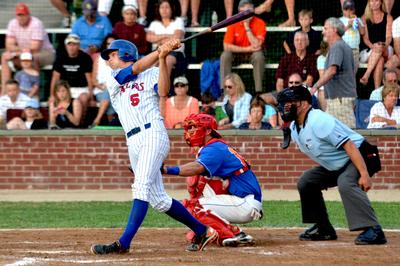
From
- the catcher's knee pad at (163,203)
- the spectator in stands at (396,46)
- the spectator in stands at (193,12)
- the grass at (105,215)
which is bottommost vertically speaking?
the grass at (105,215)

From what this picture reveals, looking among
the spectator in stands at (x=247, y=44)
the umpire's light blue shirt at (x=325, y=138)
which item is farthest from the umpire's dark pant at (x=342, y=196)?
the spectator in stands at (x=247, y=44)

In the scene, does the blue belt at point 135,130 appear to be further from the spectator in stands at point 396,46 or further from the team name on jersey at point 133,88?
the spectator in stands at point 396,46

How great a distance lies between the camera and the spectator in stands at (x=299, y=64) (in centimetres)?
1497

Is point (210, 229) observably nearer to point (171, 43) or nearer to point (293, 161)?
point (171, 43)

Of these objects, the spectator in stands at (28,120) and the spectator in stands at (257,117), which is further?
the spectator in stands at (28,120)

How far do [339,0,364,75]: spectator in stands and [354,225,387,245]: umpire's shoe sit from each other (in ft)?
21.8

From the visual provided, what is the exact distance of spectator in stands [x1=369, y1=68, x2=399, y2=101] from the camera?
47.5 ft

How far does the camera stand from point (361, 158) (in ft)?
28.0

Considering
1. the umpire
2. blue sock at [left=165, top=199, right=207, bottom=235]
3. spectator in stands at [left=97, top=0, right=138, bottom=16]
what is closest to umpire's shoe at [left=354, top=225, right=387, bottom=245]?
the umpire

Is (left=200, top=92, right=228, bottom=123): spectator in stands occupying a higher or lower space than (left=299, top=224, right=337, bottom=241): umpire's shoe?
higher

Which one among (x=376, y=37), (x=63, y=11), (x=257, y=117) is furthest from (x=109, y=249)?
(x=63, y=11)

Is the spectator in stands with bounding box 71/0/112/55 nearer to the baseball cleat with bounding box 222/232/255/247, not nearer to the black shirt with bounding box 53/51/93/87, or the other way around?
the black shirt with bounding box 53/51/93/87

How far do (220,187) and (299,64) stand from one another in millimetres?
6530

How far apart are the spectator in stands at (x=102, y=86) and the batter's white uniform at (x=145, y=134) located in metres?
6.87
